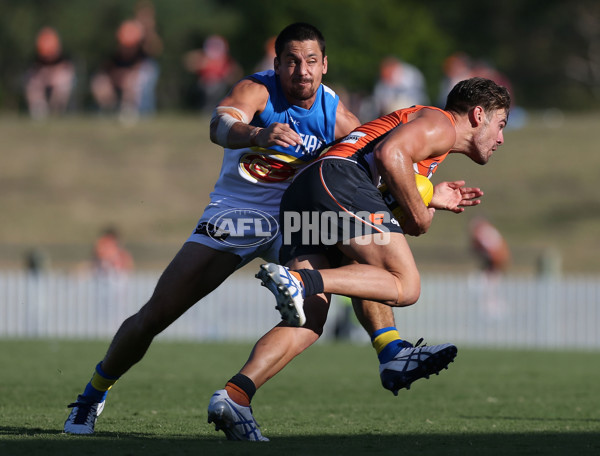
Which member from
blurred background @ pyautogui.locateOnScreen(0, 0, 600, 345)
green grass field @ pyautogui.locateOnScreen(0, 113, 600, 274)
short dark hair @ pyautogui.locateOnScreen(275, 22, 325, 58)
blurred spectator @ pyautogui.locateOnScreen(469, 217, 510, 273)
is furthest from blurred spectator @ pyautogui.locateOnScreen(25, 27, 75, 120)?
short dark hair @ pyautogui.locateOnScreen(275, 22, 325, 58)

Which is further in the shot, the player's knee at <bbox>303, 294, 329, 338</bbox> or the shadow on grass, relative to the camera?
the player's knee at <bbox>303, 294, 329, 338</bbox>

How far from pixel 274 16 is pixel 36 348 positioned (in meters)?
38.1

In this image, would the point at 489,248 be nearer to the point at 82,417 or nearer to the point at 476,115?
the point at 476,115

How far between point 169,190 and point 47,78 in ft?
20.2

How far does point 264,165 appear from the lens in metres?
6.61

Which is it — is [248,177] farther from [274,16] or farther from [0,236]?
[274,16]

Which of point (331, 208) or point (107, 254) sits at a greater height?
point (107, 254)

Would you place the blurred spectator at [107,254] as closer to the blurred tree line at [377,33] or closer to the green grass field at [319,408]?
the green grass field at [319,408]

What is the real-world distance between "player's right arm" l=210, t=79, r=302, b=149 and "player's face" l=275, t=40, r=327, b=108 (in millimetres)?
160

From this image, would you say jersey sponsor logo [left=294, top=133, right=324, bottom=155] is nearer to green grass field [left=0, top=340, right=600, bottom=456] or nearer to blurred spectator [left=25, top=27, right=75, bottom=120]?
green grass field [left=0, top=340, right=600, bottom=456]

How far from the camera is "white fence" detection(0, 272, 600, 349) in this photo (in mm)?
18469

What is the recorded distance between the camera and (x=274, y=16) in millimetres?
51094

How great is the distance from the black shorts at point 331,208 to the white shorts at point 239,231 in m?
0.29

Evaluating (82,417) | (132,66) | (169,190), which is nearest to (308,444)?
(82,417)
